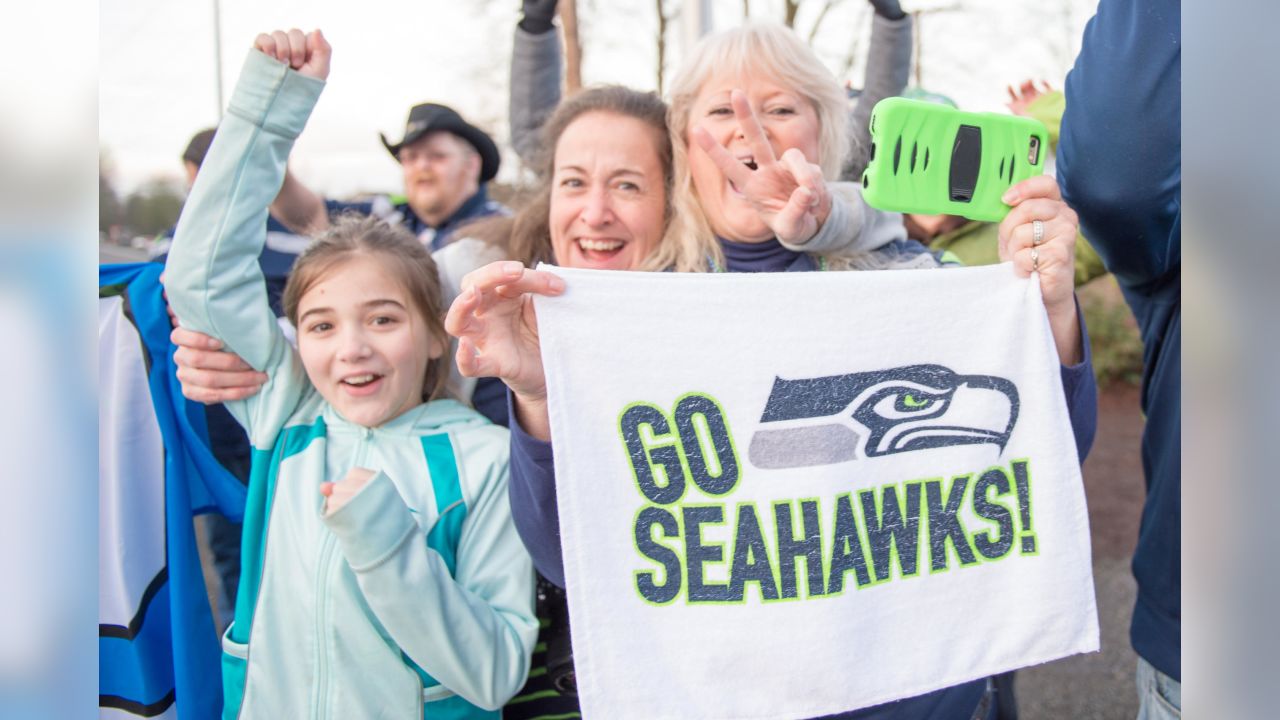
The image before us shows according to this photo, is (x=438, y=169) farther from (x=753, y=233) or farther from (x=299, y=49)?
(x=753, y=233)

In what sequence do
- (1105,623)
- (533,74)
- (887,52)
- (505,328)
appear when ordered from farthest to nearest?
(1105,623), (533,74), (887,52), (505,328)

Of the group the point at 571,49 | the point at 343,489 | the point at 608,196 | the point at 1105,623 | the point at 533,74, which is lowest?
the point at 1105,623

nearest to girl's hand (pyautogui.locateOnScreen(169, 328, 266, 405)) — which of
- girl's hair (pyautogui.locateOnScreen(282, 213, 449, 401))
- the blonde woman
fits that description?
girl's hair (pyautogui.locateOnScreen(282, 213, 449, 401))

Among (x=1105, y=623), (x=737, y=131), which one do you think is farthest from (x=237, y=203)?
(x=1105, y=623)

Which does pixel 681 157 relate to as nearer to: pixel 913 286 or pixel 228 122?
pixel 913 286

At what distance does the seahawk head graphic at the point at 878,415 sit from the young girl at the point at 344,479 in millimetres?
537

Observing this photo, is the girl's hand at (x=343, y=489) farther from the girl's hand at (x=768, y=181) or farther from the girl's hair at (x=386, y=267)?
the girl's hand at (x=768, y=181)

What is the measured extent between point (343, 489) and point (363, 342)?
0.39 metres

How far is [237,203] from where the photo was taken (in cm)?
155

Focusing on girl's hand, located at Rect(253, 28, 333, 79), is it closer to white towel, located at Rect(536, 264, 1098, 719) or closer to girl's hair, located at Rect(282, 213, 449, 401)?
girl's hair, located at Rect(282, 213, 449, 401)

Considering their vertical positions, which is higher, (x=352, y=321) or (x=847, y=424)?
(x=352, y=321)
